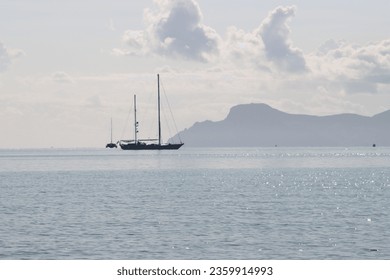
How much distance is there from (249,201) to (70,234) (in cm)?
2961

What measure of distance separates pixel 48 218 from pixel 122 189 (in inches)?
1395

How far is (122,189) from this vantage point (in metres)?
96.8

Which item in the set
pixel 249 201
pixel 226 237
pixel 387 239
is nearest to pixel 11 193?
pixel 249 201

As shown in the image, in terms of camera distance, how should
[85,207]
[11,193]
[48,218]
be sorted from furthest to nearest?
[11,193], [85,207], [48,218]

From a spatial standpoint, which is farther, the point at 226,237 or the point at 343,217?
the point at 343,217

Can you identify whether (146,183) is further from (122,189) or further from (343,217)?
(343,217)

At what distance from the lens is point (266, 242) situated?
4772 centimetres

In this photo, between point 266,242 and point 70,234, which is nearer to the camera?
point 266,242

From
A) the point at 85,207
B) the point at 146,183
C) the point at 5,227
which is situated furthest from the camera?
the point at 146,183

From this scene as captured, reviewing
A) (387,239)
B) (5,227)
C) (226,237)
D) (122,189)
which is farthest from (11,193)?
(387,239)
